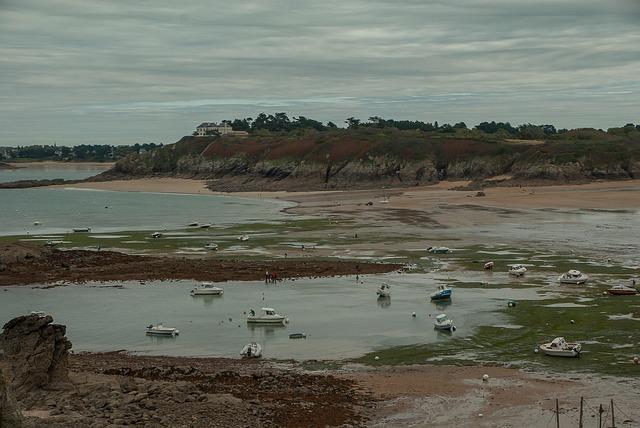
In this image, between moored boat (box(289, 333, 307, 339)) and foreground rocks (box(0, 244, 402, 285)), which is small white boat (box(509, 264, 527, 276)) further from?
moored boat (box(289, 333, 307, 339))

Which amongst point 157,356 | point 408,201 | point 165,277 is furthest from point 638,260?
point 408,201

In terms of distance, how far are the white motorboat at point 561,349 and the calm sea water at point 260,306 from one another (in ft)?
16.2

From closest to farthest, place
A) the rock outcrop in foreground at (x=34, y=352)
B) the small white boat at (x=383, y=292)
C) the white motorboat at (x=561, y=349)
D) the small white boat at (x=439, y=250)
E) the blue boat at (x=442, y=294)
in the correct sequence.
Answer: the rock outcrop in foreground at (x=34, y=352), the white motorboat at (x=561, y=349), the blue boat at (x=442, y=294), the small white boat at (x=383, y=292), the small white boat at (x=439, y=250)

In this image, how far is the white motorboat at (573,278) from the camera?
48.9 m

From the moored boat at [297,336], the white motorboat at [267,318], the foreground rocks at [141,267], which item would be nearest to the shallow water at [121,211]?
the foreground rocks at [141,267]

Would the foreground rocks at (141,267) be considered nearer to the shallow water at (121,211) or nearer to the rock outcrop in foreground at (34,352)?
the shallow water at (121,211)

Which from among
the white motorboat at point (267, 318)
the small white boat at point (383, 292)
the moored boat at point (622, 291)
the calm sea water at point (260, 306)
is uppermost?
the moored boat at point (622, 291)

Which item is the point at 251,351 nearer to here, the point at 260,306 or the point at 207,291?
the point at 260,306

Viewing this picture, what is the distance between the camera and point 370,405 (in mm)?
29062

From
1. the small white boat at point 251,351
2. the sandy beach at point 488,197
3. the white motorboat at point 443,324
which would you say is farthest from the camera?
the sandy beach at point 488,197

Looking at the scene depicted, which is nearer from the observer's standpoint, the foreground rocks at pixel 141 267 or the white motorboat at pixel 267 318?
the white motorboat at pixel 267 318

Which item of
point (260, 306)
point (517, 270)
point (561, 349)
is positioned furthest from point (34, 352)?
point (517, 270)

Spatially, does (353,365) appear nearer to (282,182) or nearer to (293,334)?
(293,334)

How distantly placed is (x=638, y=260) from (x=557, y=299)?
14.0 metres
